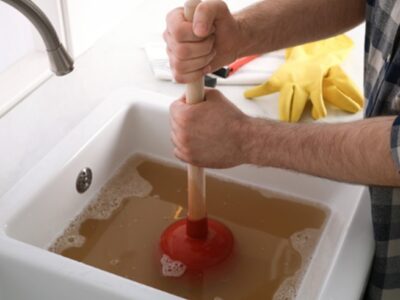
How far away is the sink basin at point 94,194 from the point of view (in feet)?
2.68

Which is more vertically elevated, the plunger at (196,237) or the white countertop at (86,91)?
the white countertop at (86,91)

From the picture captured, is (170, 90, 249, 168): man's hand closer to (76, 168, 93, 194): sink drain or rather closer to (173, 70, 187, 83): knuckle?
(173, 70, 187, 83): knuckle

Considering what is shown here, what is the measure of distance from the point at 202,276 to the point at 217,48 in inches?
12.4

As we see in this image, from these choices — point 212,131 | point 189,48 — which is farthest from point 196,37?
point 212,131

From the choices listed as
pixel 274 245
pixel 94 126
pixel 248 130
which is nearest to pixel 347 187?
pixel 274 245

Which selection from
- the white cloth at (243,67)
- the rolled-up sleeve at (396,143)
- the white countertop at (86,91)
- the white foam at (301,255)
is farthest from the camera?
the white cloth at (243,67)

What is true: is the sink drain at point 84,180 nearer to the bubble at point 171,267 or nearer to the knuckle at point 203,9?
the bubble at point 171,267

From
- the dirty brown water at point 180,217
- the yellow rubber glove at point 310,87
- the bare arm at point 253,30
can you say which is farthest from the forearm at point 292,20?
the dirty brown water at point 180,217

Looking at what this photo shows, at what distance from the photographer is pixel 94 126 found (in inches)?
42.6

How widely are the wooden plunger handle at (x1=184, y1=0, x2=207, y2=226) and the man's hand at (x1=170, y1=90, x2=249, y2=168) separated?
13 millimetres

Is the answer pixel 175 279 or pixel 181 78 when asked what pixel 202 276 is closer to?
pixel 175 279

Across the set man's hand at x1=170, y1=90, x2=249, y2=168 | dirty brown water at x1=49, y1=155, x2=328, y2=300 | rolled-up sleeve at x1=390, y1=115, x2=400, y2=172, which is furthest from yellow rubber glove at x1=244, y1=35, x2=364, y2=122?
rolled-up sleeve at x1=390, y1=115, x2=400, y2=172

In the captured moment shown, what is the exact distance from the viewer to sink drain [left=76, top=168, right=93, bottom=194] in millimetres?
1051

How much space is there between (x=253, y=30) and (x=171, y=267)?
356 millimetres
